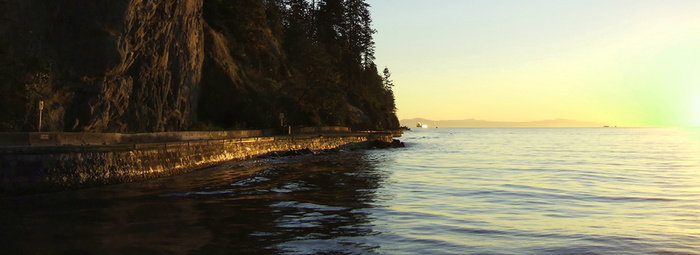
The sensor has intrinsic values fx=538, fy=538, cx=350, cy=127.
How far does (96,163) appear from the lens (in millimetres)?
15648

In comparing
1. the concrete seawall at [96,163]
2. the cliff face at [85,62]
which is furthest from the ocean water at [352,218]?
the cliff face at [85,62]

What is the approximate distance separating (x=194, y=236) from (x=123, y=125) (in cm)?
1594

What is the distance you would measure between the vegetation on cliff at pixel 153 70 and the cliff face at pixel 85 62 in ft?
0.12

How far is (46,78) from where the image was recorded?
19.0m

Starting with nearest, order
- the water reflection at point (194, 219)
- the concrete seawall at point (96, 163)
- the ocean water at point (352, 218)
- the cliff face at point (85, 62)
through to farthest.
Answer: the water reflection at point (194, 219) < the ocean water at point (352, 218) < the concrete seawall at point (96, 163) < the cliff face at point (85, 62)

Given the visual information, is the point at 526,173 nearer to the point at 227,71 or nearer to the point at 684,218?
the point at 684,218

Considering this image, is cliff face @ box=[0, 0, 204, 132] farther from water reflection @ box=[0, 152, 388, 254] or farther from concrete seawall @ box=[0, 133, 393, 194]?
water reflection @ box=[0, 152, 388, 254]

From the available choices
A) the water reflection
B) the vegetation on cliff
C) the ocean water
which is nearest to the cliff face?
the vegetation on cliff

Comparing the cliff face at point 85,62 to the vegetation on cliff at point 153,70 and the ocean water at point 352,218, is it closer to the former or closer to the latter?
the vegetation on cliff at point 153,70

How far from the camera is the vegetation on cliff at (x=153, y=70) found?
18.7 metres

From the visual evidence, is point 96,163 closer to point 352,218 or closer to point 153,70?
point 352,218

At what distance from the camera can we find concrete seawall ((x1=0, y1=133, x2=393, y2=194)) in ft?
44.0

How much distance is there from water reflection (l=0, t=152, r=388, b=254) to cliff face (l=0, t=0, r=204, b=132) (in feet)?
17.0

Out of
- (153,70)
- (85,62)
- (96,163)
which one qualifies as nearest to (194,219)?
(96,163)
